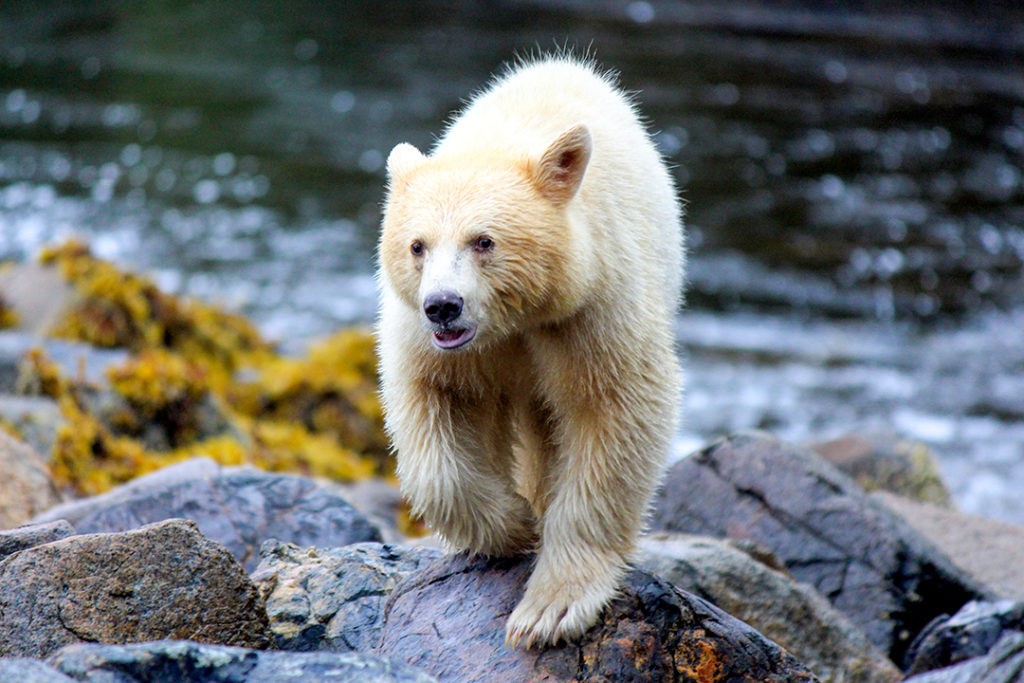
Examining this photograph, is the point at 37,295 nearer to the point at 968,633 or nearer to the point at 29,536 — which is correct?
the point at 29,536

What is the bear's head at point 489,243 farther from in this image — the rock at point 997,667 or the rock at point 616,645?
the rock at point 997,667

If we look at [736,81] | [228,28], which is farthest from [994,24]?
[228,28]

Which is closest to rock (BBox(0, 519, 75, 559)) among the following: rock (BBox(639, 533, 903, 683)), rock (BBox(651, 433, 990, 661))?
rock (BBox(639, 533, 903, 683))

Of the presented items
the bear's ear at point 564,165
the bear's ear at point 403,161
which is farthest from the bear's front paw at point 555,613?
the bear's ear at point 403,161

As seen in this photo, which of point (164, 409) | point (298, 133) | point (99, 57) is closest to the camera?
point (164, 409)

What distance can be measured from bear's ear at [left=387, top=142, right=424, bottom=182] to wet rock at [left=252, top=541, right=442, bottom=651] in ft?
6.57

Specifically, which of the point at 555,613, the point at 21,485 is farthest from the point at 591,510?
the point at 21,485

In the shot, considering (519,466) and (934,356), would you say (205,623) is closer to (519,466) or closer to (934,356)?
(519,466)

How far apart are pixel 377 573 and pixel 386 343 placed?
1.25 m

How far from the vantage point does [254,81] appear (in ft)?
89.8

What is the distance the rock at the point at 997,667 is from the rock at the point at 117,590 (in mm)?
3016

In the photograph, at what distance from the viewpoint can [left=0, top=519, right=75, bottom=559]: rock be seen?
5121 mm

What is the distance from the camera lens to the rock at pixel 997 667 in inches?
177

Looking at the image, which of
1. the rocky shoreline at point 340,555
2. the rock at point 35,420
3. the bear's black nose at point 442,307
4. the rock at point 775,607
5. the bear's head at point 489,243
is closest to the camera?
the bear's black nose at point 442,307
